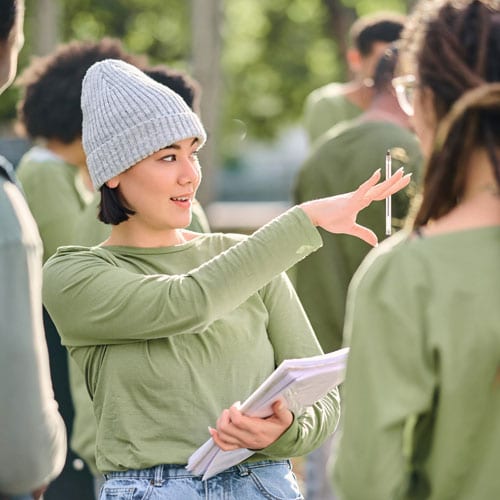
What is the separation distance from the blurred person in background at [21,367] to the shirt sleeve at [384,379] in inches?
24.4

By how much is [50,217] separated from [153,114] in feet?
6.79

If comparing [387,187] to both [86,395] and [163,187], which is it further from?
[86,395]

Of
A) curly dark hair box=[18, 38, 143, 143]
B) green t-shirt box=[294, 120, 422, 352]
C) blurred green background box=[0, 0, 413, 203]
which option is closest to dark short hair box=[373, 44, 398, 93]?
green t-shirt box=[294, 120, 422, 352]

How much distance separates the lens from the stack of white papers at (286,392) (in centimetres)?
275

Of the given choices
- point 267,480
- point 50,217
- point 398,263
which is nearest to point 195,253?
point 267,480

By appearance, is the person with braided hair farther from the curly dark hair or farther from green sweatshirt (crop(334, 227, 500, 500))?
the curly dark hair

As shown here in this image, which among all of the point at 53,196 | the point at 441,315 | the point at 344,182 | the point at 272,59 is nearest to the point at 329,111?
the point at 344,182

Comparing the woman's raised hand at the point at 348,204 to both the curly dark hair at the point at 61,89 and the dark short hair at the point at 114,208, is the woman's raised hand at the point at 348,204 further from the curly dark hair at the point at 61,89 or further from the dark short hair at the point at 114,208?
the curly dark hair at the point at 61,89

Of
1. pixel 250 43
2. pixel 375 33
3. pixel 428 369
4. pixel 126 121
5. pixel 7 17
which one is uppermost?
pixel 7 17

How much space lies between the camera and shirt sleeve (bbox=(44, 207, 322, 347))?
2914 millimetres

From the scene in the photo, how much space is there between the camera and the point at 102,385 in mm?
3070

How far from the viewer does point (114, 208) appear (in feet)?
10.4

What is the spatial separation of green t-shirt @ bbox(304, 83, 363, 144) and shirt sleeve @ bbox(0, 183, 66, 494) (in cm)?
486

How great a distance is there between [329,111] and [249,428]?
4608 millimetres
